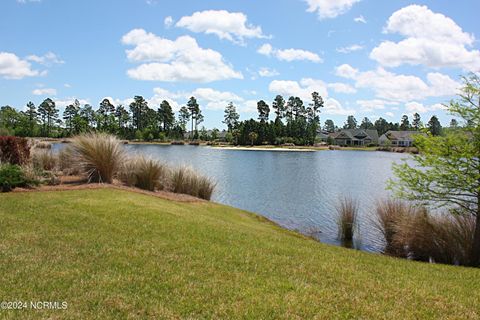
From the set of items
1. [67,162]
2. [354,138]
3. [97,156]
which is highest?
[354,138]

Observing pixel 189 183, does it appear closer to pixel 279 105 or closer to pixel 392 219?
pixel 392 219

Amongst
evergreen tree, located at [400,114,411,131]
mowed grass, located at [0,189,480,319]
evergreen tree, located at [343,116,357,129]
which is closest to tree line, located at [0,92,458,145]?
evergreen tree, located at [400,114,411,131]

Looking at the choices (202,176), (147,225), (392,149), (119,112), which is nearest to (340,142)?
(392,149)

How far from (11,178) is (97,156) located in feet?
10.1

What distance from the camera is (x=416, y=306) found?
202 inches

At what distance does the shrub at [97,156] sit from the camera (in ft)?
48.3

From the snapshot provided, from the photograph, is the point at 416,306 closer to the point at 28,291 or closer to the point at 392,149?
the point at 28,291

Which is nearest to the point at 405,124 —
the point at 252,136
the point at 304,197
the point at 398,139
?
the point at 398,139

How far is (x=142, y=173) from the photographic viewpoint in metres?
15.4

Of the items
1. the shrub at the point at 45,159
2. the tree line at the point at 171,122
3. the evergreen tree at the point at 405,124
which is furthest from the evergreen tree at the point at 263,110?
the shrub at the point at 45,159

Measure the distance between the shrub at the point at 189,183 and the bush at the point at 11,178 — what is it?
570 cm

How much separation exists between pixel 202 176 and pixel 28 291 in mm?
12591

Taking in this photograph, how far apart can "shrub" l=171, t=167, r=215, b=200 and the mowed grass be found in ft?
23.6

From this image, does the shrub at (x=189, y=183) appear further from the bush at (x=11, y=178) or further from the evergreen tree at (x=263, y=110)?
A: the evergreen tree at (x=263, y=110)
